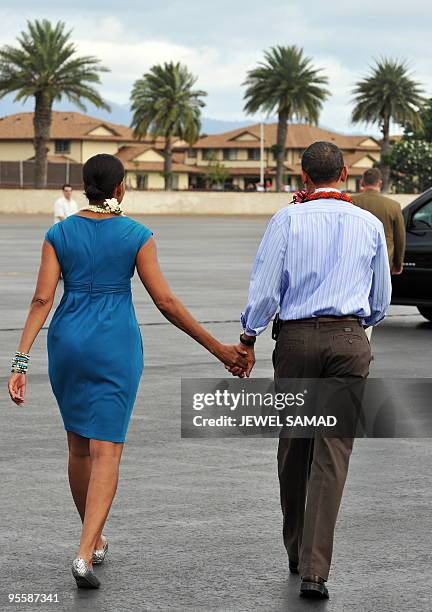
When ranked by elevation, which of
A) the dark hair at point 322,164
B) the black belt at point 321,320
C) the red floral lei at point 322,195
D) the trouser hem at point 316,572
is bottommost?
the trouser hem at point 316,572

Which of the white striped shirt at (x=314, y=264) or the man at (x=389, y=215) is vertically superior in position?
the white striped shirt at (x=314, y=264)

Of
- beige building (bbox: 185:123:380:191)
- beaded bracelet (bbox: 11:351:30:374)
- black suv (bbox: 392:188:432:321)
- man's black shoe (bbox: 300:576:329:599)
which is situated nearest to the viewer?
man's black shoe (bbox: 300:576:329:599)

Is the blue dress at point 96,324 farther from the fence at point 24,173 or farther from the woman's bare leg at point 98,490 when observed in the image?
the fence at point 24,173

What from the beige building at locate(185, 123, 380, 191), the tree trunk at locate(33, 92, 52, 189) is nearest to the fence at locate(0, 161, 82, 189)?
the tree trunk at locate(33, 92, 52, 189)

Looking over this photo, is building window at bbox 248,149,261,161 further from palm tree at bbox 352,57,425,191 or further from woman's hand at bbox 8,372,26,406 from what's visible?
woman's hand at bbox 8,372,26,406

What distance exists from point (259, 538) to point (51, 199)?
73333mm

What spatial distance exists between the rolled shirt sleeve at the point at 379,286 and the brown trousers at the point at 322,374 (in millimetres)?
192

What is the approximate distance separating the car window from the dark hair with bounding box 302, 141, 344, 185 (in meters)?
11.5

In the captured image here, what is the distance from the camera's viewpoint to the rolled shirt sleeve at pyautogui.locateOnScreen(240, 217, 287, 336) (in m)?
5.52

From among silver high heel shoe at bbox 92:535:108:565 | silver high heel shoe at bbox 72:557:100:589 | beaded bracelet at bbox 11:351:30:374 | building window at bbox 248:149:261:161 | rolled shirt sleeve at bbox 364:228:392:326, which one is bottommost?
building window at bbox 248:149:261:161

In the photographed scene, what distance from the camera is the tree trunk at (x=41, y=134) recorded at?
3246 inches

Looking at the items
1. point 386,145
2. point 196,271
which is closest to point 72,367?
point 196,271

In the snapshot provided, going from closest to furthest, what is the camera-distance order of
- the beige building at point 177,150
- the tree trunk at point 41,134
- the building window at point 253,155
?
the tree trunk at point 41,134
the beige building at point 177,150
the building window at point 253,155

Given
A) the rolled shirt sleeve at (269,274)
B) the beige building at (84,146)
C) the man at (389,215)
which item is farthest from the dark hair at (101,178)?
the beige building at (84,146)
